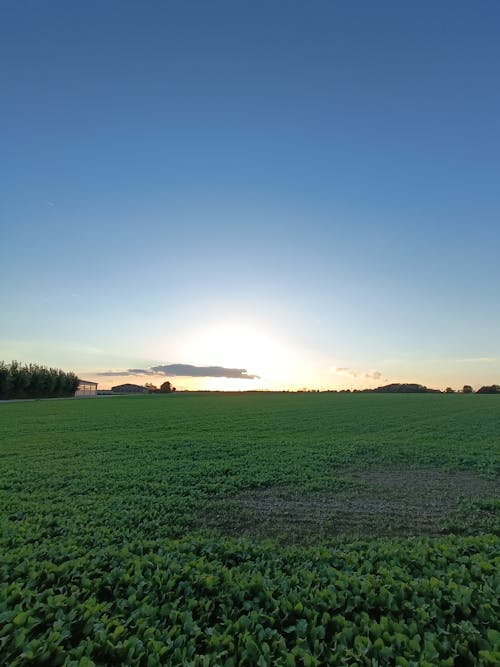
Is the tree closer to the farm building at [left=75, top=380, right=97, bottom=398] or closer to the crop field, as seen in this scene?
the farm building at [left=75, top=380, right=97, bottom=398]

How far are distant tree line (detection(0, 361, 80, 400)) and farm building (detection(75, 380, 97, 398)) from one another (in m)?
6.80

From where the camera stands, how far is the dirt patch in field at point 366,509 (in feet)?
21.0

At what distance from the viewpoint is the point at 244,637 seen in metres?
3.08

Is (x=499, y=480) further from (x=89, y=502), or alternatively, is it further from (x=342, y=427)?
(x=342, y=427)

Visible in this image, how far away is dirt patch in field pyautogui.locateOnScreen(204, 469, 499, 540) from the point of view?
21.0 feet

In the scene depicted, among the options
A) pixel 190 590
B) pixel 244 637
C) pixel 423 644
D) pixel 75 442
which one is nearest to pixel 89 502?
pixel 190 590

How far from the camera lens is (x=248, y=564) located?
4.55 meters

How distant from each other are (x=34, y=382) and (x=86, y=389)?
945 inches

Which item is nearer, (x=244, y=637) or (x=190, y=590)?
(x=244, y=637)

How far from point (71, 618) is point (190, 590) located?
3.44ft

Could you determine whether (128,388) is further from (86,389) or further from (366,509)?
(366,509)

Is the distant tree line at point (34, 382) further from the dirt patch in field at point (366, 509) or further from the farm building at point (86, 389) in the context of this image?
the dirt patch in field at point (366, 509)

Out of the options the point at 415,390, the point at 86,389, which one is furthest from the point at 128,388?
the point at 415,390

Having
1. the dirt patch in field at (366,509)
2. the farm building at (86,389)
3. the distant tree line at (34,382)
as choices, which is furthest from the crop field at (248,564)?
the farm building at (86,389)
